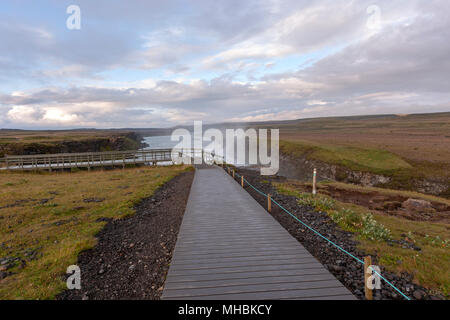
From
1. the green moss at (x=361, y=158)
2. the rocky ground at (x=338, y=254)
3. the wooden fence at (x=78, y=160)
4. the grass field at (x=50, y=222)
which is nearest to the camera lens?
the rocky ground at (x=338, y=254)

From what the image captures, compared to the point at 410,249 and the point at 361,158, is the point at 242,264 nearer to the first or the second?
A: the point at 410,249

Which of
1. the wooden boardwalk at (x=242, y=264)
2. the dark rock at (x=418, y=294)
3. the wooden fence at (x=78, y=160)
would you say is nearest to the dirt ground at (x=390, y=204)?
the dark rock at (x=418, y=294)

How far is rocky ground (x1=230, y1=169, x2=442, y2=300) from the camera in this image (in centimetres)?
527

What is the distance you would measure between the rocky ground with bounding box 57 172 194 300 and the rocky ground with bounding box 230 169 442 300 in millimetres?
4608

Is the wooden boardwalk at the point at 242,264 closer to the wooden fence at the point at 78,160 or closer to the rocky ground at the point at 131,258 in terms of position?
the rocky ground at the point at 131,258

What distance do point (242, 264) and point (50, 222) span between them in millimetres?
9578

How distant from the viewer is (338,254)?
23.0 ft

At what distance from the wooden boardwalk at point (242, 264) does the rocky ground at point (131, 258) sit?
555mm

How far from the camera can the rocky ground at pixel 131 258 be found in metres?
5.35

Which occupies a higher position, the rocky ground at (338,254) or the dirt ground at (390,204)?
the rocky ground at (338,254)

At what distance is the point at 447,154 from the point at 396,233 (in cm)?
3199

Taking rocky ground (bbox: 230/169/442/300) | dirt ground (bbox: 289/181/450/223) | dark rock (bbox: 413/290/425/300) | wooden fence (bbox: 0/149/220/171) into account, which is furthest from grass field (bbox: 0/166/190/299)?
dirt ground (bbox: 289/181/450/223)
